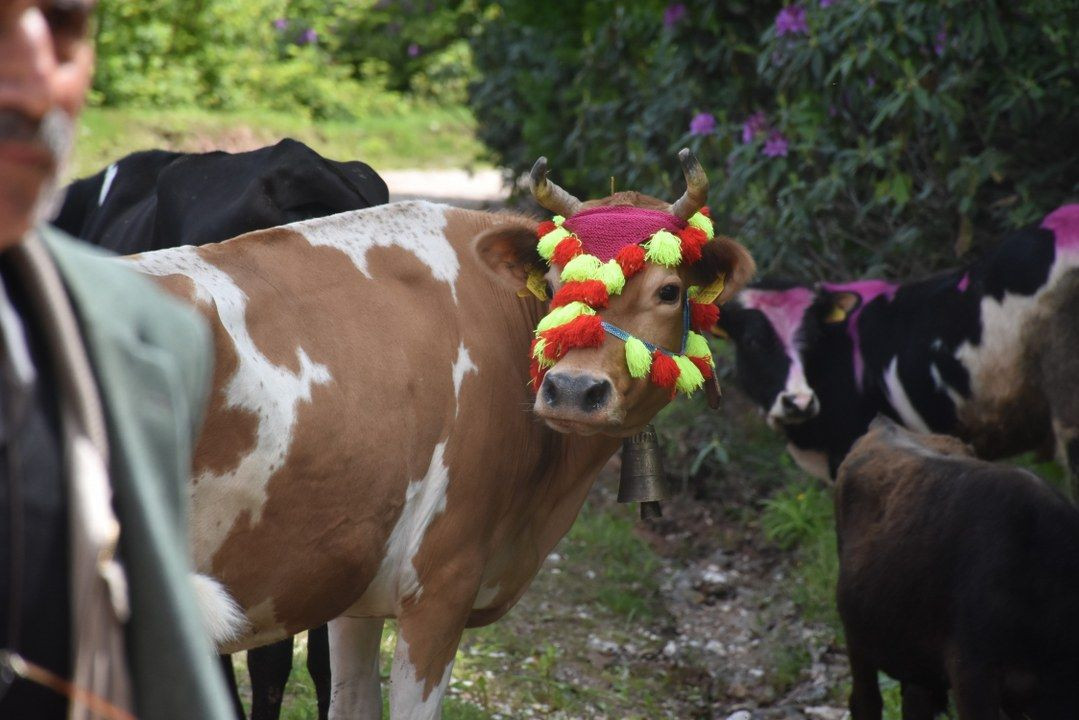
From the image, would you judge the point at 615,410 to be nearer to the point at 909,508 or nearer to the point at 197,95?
the point at 909,508

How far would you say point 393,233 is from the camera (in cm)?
382

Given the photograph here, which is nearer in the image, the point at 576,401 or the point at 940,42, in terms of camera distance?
the point at 576,401

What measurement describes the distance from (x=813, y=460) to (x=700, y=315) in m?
2.59

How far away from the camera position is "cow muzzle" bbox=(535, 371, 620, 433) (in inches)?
141

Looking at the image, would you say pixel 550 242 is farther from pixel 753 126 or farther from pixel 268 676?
pixel 753 126

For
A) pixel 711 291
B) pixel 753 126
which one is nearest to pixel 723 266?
pixel 711 291

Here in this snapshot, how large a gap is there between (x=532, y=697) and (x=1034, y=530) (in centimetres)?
204

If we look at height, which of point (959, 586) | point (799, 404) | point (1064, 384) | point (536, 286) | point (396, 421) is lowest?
point (799, 404)

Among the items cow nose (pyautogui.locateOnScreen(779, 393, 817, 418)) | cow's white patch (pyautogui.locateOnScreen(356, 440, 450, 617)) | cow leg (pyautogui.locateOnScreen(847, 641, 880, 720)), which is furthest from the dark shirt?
cow nose (pyautogui.locateOnScreen(779, 393, 817, 418))

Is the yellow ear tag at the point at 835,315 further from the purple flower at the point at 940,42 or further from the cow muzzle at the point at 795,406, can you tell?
the purple flower at the point at 940,42

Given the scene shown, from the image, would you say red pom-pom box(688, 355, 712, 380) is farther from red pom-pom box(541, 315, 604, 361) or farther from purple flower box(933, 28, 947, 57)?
purple flower box(933, 28, 947, 57)

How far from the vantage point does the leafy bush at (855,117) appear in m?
6.11

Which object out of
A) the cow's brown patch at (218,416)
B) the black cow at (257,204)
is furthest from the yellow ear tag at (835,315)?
the cow's brown patch at (218,416)

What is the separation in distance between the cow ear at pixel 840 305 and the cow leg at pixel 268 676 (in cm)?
295
